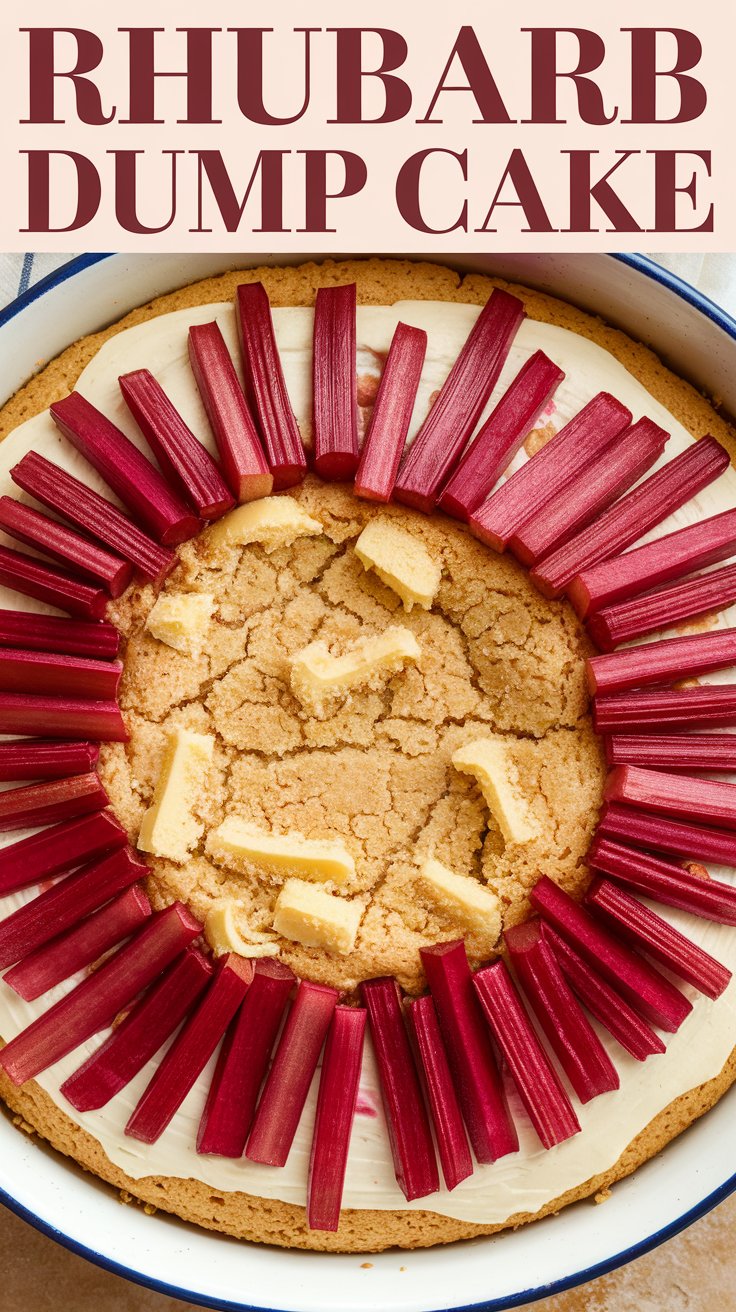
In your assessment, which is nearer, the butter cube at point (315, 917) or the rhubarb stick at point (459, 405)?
the butter cube at point (315, 917)

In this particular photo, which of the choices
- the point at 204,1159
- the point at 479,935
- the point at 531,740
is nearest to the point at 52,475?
the point at 531,740

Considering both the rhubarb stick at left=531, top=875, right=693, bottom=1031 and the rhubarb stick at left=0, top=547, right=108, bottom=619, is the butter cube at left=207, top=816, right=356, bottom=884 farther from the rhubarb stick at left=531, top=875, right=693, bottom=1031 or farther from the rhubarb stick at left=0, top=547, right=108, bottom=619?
the rhubarb stick at left=0, top=547, right=108, bottom=619

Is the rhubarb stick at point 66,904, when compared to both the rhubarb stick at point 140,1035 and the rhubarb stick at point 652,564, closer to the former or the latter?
the rhubarb stick at point 140,1035

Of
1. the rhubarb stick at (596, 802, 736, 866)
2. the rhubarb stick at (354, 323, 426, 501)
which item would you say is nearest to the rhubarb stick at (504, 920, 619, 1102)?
the rhubarb stick at (596, 802, 736, 866)

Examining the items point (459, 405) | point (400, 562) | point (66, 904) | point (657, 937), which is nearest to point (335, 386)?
point (459, 405)

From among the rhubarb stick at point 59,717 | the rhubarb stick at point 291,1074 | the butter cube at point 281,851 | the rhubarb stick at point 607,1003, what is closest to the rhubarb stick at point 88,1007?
the butter cube at point 281,851

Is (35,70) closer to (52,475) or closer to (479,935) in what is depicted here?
(52,475)

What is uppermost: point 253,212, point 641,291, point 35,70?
point 35,70
